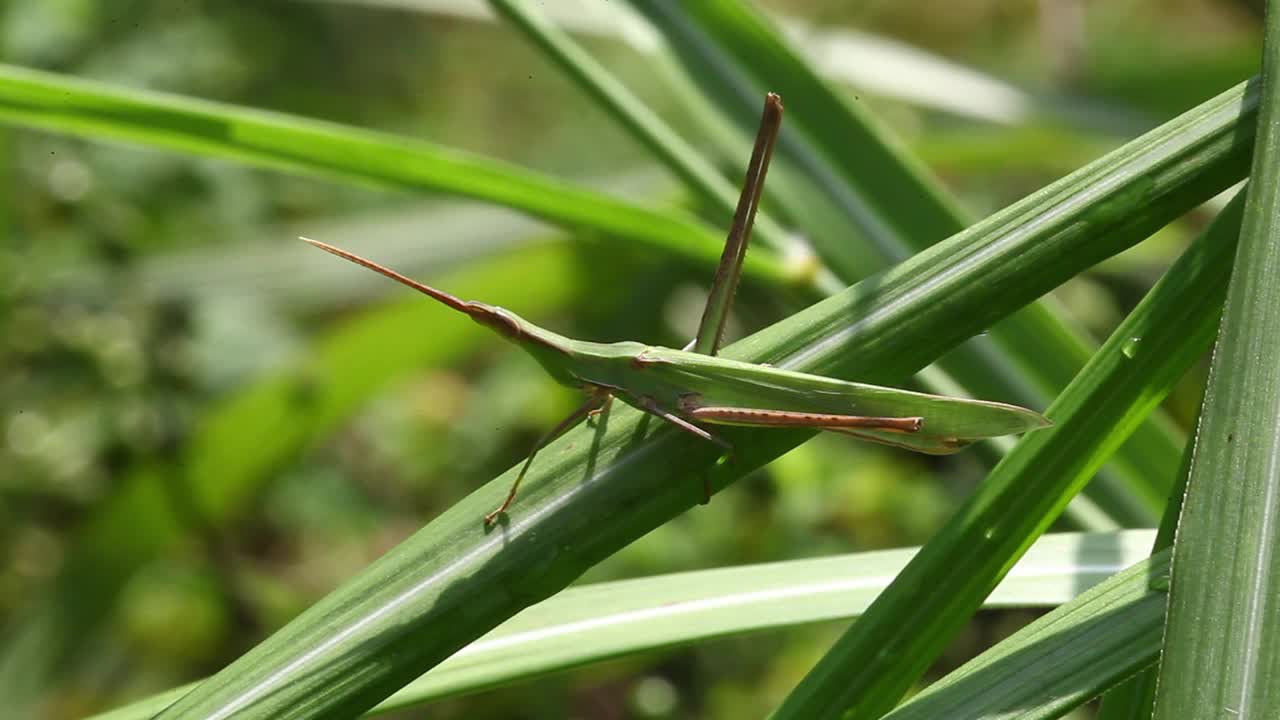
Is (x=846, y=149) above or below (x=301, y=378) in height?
below

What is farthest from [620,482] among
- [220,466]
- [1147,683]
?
[220,466]

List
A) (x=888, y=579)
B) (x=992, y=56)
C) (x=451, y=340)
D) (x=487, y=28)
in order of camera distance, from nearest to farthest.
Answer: (x=888, y=579), (x=451, y=340), (x=992, y=56), (x=487, y=28)

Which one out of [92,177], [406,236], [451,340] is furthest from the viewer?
[406,236]

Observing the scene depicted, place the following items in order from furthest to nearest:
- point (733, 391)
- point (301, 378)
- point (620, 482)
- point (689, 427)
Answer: point (301, 378), point (733, 391), point (689, 427), point (620, 482)

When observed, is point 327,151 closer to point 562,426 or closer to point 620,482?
point 562,426

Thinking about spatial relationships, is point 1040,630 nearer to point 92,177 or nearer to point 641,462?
point 641,462

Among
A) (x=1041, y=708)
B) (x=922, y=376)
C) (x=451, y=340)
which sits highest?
(x=451, y=340)

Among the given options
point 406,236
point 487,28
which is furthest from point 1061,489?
point 487,28

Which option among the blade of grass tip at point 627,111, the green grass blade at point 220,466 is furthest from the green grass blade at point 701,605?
the green grass blade at point 220,466
